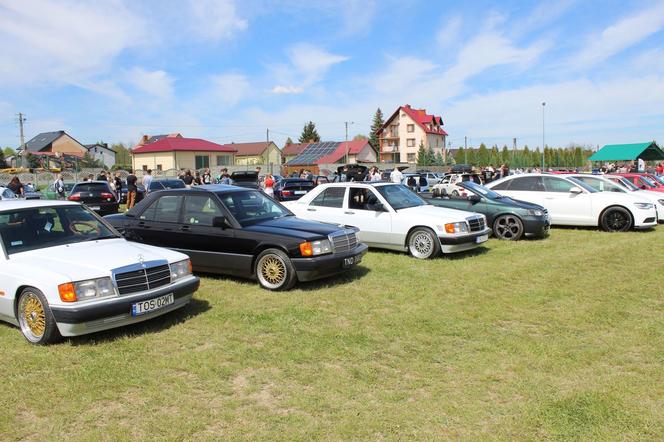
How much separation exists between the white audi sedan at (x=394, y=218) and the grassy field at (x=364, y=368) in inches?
83.5

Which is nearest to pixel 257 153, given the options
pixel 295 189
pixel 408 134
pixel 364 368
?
pixel 408 134

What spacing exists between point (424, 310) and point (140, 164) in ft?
198

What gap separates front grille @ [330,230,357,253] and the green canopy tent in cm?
3671

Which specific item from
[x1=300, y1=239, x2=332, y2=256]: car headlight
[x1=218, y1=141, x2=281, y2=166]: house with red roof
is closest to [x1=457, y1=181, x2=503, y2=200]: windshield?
[x1=300, y1=239, x2=332, y2=256]: car headlight

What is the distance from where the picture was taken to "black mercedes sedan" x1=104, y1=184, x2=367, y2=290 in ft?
23.4

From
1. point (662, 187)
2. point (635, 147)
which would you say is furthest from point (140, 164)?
point (662, 187)

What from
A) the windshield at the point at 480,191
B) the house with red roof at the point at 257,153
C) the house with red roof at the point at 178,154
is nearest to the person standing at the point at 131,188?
the windshield at the point at 480,191

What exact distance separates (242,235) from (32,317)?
290 centimetres

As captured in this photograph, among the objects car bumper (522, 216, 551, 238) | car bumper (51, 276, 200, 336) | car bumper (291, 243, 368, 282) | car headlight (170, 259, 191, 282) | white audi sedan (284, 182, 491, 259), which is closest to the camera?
car bumper (51, 276, 200, 336)

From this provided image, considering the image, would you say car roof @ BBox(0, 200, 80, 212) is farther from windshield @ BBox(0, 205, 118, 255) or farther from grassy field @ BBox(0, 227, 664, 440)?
grassy field @ BBox(0, 227, 664, 440)

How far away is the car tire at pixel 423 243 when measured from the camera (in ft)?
30.8

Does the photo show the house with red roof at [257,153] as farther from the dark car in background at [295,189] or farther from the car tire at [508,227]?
the car tire at [508,227]

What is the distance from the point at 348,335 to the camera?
5.38m

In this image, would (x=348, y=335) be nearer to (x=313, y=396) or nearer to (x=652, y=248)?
(x=313, y=396)
